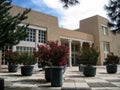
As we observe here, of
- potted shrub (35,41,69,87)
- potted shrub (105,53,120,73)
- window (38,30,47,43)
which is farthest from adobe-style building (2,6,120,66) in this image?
potted shrub (35,41,69,87)

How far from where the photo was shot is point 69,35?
45750mm

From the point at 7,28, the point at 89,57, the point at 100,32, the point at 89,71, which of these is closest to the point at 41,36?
the point at 89,57

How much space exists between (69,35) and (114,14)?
113 ft

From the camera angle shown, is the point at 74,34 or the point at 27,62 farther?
the point at 74,34

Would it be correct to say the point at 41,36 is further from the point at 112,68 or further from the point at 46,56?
the point at 46,56

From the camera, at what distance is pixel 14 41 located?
11.9m

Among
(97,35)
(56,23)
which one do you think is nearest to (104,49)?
(97,35)

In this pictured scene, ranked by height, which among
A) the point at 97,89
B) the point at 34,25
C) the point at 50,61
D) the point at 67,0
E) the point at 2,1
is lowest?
the point at 97,89

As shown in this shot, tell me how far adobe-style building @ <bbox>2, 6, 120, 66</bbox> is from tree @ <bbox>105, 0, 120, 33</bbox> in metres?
10.9

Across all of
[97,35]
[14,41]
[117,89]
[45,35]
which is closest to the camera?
[117,89]

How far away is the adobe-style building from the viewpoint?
113 ft

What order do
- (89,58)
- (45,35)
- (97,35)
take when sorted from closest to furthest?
(89,58), (45,35), (97,35)

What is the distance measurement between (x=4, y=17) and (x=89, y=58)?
10.3 meters

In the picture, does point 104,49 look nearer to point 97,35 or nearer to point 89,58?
point 97,35
